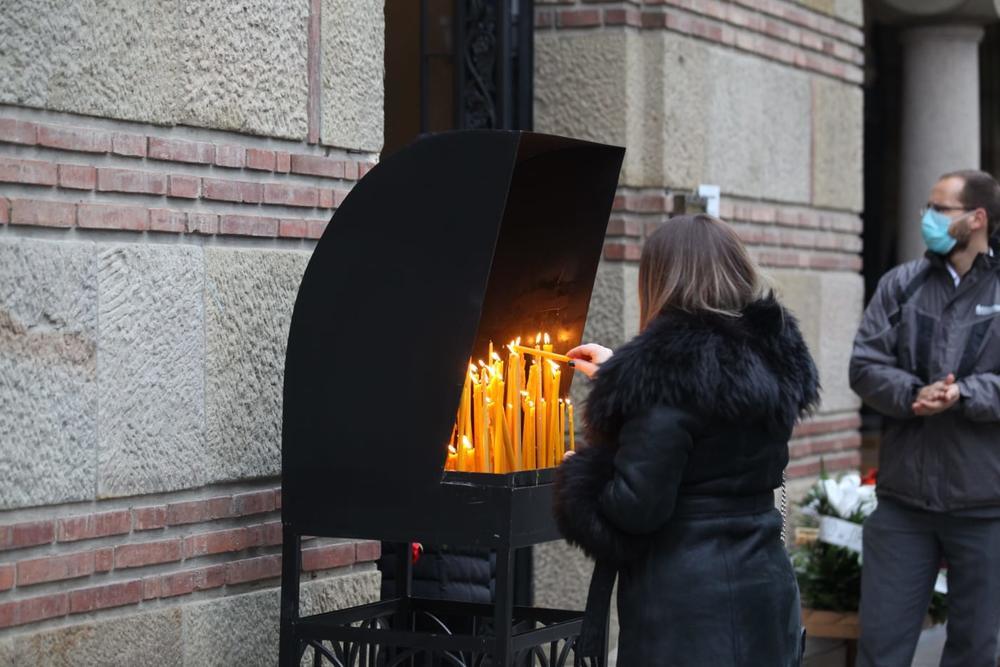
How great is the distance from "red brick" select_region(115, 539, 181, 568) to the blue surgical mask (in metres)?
3.11

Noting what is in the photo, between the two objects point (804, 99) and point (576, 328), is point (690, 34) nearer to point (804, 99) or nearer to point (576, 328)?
point (804, 99)

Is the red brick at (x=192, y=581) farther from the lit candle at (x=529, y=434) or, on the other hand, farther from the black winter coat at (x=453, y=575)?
the lit candle at (x=529, y=434)

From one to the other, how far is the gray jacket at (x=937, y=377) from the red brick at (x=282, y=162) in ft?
7.92

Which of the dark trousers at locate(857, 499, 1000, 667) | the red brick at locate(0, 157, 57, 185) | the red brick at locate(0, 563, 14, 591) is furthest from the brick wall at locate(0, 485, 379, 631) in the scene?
the dark trousers at locate(857, 499, 1000, 667)

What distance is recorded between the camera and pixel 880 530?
626cm

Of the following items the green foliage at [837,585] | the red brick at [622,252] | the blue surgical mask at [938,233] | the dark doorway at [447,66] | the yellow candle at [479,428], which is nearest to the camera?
the yellow candle at [479,428]

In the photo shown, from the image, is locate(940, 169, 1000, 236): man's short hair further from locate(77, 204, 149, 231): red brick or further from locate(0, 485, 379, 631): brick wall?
locate(77, 204, 149, 231): red brick

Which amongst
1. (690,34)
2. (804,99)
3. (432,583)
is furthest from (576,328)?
(804,99)

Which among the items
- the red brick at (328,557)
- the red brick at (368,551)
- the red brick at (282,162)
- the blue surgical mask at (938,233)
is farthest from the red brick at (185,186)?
the blue surgical mask at (938,233)

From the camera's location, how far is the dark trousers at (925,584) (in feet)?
19.9

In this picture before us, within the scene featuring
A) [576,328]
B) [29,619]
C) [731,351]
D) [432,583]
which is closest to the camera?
[731,351]

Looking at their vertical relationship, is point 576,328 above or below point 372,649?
above

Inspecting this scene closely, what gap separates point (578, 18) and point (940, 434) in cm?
251

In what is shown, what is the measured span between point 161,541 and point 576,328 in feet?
4.65
